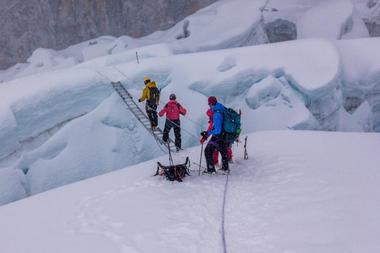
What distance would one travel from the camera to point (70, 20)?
1345 inches

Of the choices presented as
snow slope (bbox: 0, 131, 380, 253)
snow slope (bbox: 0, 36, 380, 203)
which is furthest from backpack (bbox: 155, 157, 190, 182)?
snow slope (bbox: 0, 36, 380, 203)

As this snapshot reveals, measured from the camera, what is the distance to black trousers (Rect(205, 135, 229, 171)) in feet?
24.9

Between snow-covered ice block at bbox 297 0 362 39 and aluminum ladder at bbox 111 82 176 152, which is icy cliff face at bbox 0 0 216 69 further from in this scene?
aluminum ladder at bbox 111 82 176 152

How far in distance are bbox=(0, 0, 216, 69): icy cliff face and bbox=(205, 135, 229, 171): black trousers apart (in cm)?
2902

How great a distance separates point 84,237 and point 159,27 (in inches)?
1264

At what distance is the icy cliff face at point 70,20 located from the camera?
3384cm

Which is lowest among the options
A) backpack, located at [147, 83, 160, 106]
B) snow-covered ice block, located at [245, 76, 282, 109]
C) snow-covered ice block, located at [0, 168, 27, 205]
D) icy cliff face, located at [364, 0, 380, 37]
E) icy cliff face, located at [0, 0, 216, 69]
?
snow-covered ice block, located at [0, 168, 27, 205]

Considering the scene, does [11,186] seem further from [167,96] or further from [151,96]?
[167,96]

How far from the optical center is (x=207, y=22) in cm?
2673

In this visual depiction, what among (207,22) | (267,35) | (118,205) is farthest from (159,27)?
(118,205)

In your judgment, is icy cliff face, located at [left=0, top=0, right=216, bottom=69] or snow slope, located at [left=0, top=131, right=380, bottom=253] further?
icy cliff face, located at [left=0, top=0, right=216, bottom=69]

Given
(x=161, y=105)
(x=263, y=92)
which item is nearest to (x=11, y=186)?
(x=161, y=105)

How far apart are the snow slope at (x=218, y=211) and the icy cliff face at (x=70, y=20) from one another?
2902 centimetres

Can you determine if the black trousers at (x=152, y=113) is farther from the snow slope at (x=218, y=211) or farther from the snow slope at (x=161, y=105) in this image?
the snow slope at (x=218, y=211)
